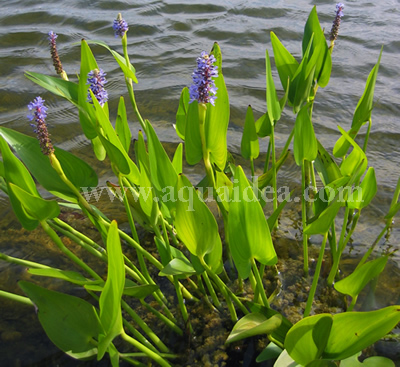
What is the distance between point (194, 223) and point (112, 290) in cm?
27

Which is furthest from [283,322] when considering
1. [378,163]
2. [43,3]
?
[43,3]

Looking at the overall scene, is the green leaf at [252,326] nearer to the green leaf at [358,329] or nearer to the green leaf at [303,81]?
the green leaf at [358,329]

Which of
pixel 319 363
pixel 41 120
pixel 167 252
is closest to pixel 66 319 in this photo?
pixel 167 252

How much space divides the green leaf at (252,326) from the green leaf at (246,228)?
0.12m

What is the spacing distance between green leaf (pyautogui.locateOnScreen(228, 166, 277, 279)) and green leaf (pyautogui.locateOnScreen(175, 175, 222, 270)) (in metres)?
0.05

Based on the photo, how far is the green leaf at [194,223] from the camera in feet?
3.31

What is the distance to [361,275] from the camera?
3.65ft

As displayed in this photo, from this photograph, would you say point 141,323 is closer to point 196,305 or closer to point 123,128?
point 196,305

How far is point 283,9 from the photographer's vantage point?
4.70m

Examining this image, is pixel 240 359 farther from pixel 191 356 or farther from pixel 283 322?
pixel 283 322

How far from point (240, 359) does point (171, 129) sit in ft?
5.49

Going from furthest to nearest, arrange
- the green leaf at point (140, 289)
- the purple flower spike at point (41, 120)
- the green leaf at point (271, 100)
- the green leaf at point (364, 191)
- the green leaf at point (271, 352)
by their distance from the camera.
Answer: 1. the green leaf at point (271, 100)
2. the green leaf at point (364, 191)
3. the green leaf at point (271, 352)
4. the green leaf at point (140, 289)
5. the purple flower spike at point (41, 120)

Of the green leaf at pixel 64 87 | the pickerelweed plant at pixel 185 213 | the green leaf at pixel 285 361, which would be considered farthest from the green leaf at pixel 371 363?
the green leaf at pixel 64 87

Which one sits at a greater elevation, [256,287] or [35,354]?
[256,287]
